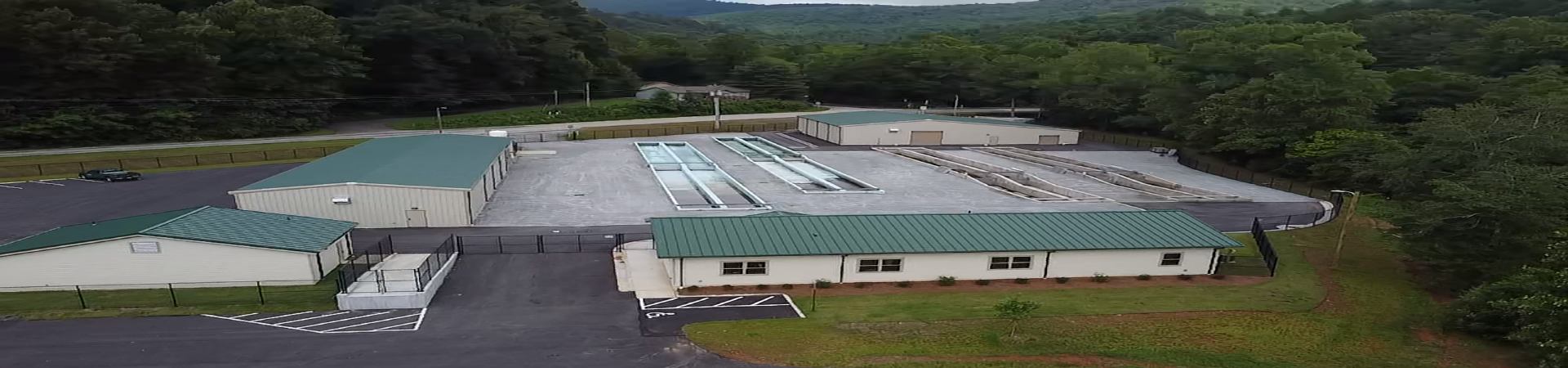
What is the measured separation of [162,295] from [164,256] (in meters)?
1.26

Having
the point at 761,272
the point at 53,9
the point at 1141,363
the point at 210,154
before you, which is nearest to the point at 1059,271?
the point at 1141,363

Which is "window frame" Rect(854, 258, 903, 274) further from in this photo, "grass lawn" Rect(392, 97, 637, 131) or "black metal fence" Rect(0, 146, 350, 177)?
"grass lawn" Rect(392, 97, 637, 131)

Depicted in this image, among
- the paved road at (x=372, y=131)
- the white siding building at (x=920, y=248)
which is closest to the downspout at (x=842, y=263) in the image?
the white siding building at (x=920, y=248)

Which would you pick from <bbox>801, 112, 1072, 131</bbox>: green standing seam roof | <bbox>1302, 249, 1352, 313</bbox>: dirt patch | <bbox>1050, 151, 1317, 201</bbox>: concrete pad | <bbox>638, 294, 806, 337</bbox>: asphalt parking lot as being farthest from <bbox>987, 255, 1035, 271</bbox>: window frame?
<bbox>801, 112, 1072, 131</bbox>: green standing seam roof

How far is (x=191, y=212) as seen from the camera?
2217 cm

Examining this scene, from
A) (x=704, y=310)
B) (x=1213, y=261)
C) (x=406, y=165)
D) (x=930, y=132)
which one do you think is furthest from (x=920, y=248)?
(x=930, y=132)

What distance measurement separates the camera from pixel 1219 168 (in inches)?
1989

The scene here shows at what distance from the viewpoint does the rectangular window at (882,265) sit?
→ 72.2 feet

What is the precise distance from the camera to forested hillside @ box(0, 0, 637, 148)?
51.2 m

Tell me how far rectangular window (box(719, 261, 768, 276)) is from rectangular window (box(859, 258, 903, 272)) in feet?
10.6

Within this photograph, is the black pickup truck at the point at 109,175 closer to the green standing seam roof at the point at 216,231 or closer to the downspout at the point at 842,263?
the green standing seam roof at the point at 216,231

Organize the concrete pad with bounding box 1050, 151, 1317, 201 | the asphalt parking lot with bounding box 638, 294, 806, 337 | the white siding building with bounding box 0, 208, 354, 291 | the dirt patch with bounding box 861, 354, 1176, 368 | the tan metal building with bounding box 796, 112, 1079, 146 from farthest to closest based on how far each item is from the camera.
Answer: the tan metal building with bounding box 796, 112, 1079, 146, the concrete pad with bounding box 1050, 151, 1317, 201, the white siding building with bounding box 0, 208, 354, 291, the asphalt parking lot with bounding box 638, 294, 806, 337, the dirt patch with bounding box 861, 354, 1176, 368

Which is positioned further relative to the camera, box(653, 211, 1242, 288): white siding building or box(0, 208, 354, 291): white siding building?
box(653, 211, 1242, 288): white siding building

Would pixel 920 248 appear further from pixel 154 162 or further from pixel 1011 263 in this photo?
pixel 154 162
